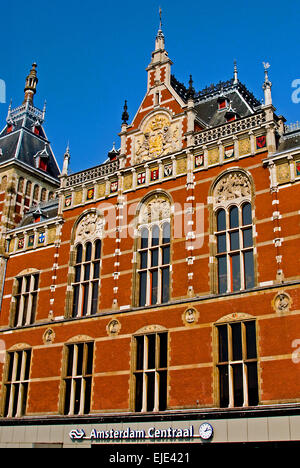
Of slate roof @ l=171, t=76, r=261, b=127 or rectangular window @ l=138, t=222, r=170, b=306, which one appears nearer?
rectangular window @ l=138, t=222, r=170, b=306

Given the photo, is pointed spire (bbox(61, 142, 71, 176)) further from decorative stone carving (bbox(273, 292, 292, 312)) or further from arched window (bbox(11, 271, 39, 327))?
decorative stone carving (bbox(273, 292, 292, 312))

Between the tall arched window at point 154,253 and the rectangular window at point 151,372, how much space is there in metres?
1.67

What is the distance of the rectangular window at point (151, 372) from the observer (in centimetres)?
2167

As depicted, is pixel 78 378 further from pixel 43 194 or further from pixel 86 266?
pixel 43 194

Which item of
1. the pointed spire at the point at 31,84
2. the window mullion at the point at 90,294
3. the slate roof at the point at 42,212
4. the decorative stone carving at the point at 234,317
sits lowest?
the decorative stone carving at the point at 234,317

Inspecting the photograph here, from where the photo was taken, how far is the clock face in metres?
18.8

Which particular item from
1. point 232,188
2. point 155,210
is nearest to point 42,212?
point 155,210

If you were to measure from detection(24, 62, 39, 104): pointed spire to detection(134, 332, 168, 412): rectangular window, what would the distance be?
2409 centimetres

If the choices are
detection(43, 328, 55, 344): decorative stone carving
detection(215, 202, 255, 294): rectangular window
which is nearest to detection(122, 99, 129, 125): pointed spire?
detection(215, 202, 255, 294): rectangular window

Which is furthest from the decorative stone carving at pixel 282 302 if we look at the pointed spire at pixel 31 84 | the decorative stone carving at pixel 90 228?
the pointed spire at pixel 31 84

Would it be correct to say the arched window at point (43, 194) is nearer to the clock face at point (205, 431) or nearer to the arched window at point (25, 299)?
the arched window at point (25, 299)
